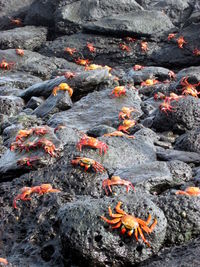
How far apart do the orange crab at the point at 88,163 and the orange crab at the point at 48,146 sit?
55 centimetres

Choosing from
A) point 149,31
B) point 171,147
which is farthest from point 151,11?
point 171,147

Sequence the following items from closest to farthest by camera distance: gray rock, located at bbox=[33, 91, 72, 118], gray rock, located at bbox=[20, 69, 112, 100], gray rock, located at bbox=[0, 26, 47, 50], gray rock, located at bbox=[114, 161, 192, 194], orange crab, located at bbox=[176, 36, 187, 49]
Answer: gray rock, located at bbox=[114, 161, 192, 194]
gray rock, located at bbox=[33, 91, 72, 118]
gray rock, located at bbox=[20, 69, 112, 100]
orange crab, located at bbox=[176, 36, 187, 49]
gray rock, located at bbox=[0, 26, 47, 50]

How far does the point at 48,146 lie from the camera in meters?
Result: 6.59

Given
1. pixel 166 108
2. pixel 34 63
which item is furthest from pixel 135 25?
pixel 166 108

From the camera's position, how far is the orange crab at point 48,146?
6.55 metres

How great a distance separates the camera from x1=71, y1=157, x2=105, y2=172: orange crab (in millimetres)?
5999

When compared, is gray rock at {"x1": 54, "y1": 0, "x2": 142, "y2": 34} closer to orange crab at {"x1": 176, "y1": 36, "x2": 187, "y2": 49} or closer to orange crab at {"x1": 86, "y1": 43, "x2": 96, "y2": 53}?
orange crab at {"x1": 86, "y1": 43, "x2": 96, "y2": 53}

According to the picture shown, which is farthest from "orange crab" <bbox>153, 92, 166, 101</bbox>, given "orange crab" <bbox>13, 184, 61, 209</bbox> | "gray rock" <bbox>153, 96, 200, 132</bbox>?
"orange crab" <bbox>13, 184, 61, 209</bbox>

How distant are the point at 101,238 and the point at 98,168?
1727mm

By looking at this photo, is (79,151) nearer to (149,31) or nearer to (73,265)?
(73,265)

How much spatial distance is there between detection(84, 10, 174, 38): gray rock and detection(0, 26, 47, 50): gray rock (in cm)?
248

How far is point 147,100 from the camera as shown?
11.3 metres

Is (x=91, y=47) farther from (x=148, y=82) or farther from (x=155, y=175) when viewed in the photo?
(x=155, y=175)

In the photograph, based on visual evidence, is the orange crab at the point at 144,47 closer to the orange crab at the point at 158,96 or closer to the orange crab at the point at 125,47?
the orange crab at the point at 125,47
